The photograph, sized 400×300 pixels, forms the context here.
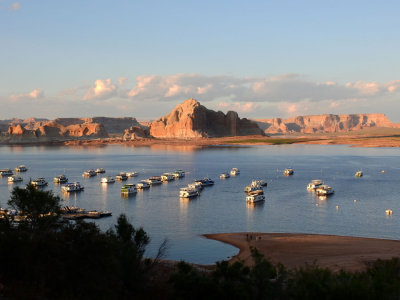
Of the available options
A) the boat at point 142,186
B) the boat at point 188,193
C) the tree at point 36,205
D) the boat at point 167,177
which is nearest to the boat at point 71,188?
the boat at point 142,186

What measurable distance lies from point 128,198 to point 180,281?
2228 inches

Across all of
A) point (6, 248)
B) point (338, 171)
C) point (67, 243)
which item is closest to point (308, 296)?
point (67, 243)

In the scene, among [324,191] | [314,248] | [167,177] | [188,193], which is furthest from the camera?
[167,177]

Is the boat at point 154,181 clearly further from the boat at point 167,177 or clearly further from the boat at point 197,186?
the boat at point 197,186

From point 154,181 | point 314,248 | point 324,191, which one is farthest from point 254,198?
point 154,181

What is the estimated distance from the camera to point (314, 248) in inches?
1709

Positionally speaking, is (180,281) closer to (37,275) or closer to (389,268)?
(37,275)

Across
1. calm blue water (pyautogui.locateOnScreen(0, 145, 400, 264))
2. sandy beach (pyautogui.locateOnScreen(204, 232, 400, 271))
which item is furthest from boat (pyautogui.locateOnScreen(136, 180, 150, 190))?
sandy beach (pyautogui.locateOnScreen(204, 232, 400, 271))

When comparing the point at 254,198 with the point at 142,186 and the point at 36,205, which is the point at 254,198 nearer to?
the point at 142,186

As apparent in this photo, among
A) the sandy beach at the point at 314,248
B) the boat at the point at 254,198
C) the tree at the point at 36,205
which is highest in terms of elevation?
the tree at the point at 36,205

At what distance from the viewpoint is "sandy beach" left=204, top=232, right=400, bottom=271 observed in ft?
126

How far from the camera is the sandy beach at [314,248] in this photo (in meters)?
38.3

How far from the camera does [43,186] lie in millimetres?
93688

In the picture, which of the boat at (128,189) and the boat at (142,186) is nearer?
the boat at (128,189)
